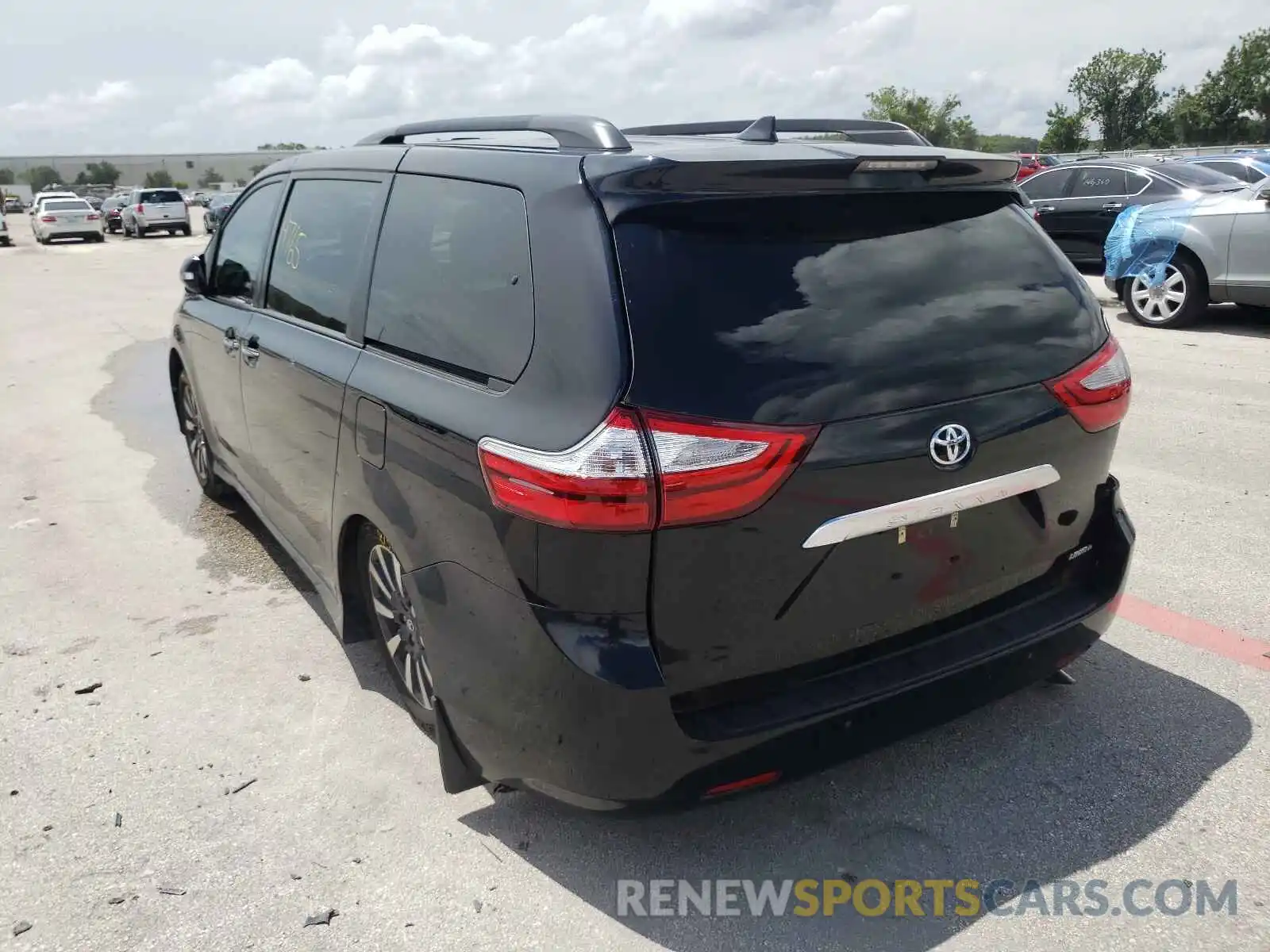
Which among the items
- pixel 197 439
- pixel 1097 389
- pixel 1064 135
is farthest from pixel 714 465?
pixel 1064 135

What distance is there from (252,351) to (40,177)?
122853 mm

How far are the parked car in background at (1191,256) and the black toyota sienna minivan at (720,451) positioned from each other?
7862 mm

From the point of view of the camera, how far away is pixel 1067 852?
107 inches

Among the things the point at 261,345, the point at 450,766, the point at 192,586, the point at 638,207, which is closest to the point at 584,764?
the point at 450,766

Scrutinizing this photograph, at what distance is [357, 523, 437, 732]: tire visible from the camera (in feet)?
10.1

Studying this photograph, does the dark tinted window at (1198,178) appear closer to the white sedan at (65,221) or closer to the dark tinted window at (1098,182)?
the dark tinted window at (1098,182)

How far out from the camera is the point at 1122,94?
279 ft

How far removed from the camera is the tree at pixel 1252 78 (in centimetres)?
7556

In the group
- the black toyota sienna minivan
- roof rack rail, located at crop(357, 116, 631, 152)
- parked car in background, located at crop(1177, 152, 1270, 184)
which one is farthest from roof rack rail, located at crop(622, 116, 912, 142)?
parked car in background, located at crop(1177, 152, 1270, 184)

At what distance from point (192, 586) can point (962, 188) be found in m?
Result: 3.67

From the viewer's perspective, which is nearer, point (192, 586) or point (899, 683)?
point (899, 683)

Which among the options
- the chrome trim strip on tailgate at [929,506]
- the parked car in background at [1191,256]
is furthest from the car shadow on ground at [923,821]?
the parked car in background at [1191,256]

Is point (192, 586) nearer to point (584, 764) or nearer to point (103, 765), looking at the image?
point (103, 765)

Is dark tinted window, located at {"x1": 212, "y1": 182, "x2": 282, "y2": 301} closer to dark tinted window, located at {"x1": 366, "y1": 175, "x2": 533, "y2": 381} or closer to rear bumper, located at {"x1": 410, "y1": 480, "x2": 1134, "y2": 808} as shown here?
dark tinted window, located at {"x1": 366, "y1": 175, "x2": 533, "y2": 381}
